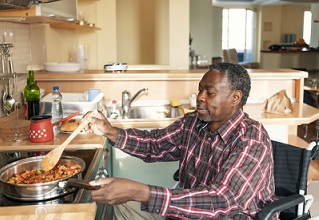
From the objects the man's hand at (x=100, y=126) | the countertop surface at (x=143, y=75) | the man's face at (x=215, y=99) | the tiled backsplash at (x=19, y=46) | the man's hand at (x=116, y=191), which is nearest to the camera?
the man's hand at (x=116, y=191)

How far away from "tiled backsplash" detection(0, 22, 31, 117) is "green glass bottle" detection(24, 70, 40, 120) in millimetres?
92

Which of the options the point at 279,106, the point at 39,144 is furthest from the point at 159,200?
the point at 279,106

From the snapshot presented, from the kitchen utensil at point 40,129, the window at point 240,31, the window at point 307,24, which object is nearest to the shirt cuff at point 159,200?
the kitchen utensil at point 40,129

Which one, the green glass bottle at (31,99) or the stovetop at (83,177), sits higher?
the green glass bottle at (31,99)

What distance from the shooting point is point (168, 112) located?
3004 millimetres

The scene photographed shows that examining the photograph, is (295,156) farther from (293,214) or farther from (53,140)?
(53,140)

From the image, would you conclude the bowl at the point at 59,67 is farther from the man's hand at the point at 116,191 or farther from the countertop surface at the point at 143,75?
the man's hand at the point at 116,191

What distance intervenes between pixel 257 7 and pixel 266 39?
1.02m

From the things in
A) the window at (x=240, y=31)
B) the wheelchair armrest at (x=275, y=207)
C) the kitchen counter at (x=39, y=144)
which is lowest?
the wheelchair armrest at (x=275, y=207)

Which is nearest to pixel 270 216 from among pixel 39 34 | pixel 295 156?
pixel 295 156

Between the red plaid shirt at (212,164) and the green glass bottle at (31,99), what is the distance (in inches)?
34.5

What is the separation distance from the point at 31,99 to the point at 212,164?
1.36 metres

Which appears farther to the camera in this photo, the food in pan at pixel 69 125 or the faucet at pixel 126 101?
the faucet at pixel 126 101

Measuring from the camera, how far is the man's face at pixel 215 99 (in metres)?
1.42
